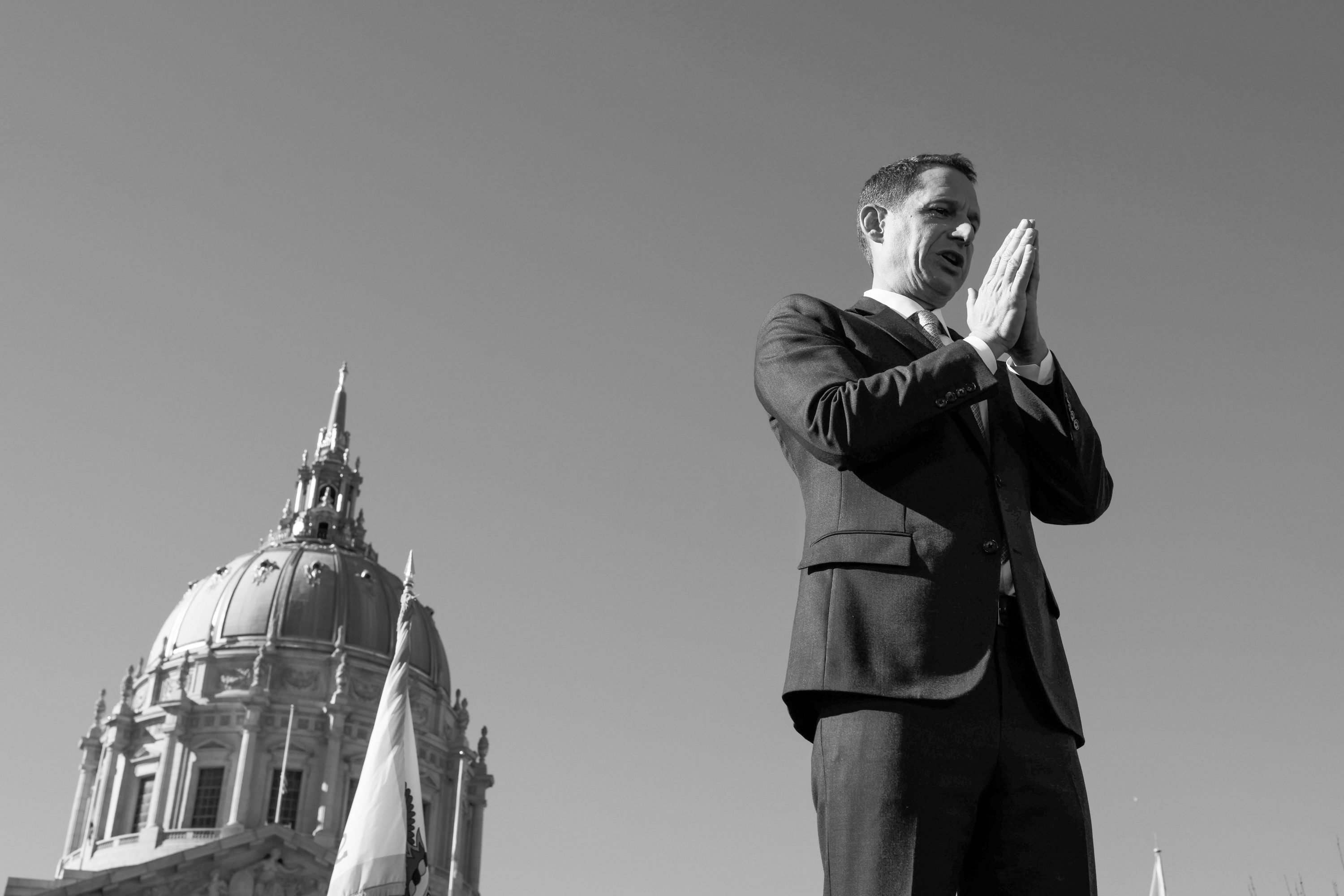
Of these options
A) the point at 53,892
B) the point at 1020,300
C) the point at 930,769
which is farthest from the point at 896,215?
the point at 53,892

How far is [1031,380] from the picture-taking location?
4.75 m

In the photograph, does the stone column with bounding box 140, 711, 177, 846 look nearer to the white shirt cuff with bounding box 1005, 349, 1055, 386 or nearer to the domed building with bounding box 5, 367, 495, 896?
the domed building with bounding box 5, 367, 495, 896

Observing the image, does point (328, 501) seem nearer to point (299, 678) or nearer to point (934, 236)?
point (299, 678)

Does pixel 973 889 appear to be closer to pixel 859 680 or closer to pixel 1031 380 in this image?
pixel 859 680

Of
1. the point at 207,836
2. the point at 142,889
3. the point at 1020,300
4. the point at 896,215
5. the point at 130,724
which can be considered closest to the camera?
the point at 1020,300

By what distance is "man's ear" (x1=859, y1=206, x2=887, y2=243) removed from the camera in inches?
198

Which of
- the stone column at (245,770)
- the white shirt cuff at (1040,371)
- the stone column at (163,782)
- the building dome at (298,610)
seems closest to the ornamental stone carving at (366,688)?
the building dome at (298,610)

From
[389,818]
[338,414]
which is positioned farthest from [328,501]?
[389,818]

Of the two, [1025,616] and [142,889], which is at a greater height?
[142,889]

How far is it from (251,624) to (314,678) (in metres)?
Answer: 5.10

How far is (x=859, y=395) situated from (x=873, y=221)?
1.07 m

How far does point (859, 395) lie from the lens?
4188 millimetres

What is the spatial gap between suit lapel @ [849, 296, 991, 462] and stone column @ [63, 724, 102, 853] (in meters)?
79.6

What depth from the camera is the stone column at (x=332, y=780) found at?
70.9 metres
